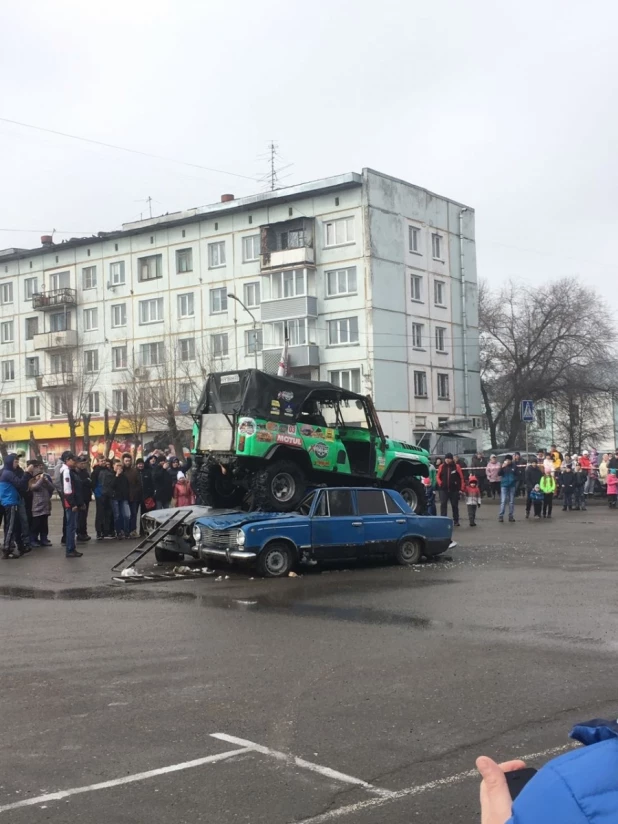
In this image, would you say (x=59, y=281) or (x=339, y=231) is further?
(x=59, y=281)

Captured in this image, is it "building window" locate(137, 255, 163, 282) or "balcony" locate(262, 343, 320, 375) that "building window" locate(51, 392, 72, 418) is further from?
"balcony" locate(262, 343, 320, 375)

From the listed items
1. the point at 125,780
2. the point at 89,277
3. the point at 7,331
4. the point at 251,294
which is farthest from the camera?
the point at 7,331

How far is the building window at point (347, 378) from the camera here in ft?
178

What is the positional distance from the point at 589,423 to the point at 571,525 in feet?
117

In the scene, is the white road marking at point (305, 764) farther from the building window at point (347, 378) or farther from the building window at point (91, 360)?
the building window at point (91, 360)

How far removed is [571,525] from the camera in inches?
966

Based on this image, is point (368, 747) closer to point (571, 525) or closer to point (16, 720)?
point (16, 720)

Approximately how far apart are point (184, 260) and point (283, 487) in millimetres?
43067

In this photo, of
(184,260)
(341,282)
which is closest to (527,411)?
(341,282)

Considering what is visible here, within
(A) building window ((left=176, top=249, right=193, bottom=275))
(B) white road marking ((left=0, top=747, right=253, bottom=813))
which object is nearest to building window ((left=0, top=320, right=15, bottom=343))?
(A) building window ((left=176, top=249, right=193, bottom=275))

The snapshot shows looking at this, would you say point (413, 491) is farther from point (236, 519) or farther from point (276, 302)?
point (276, 302)

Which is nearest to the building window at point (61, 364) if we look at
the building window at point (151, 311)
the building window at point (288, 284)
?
the building window at point (151, 311)

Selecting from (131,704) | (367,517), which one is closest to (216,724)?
(131,704)

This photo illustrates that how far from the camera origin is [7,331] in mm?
70500
